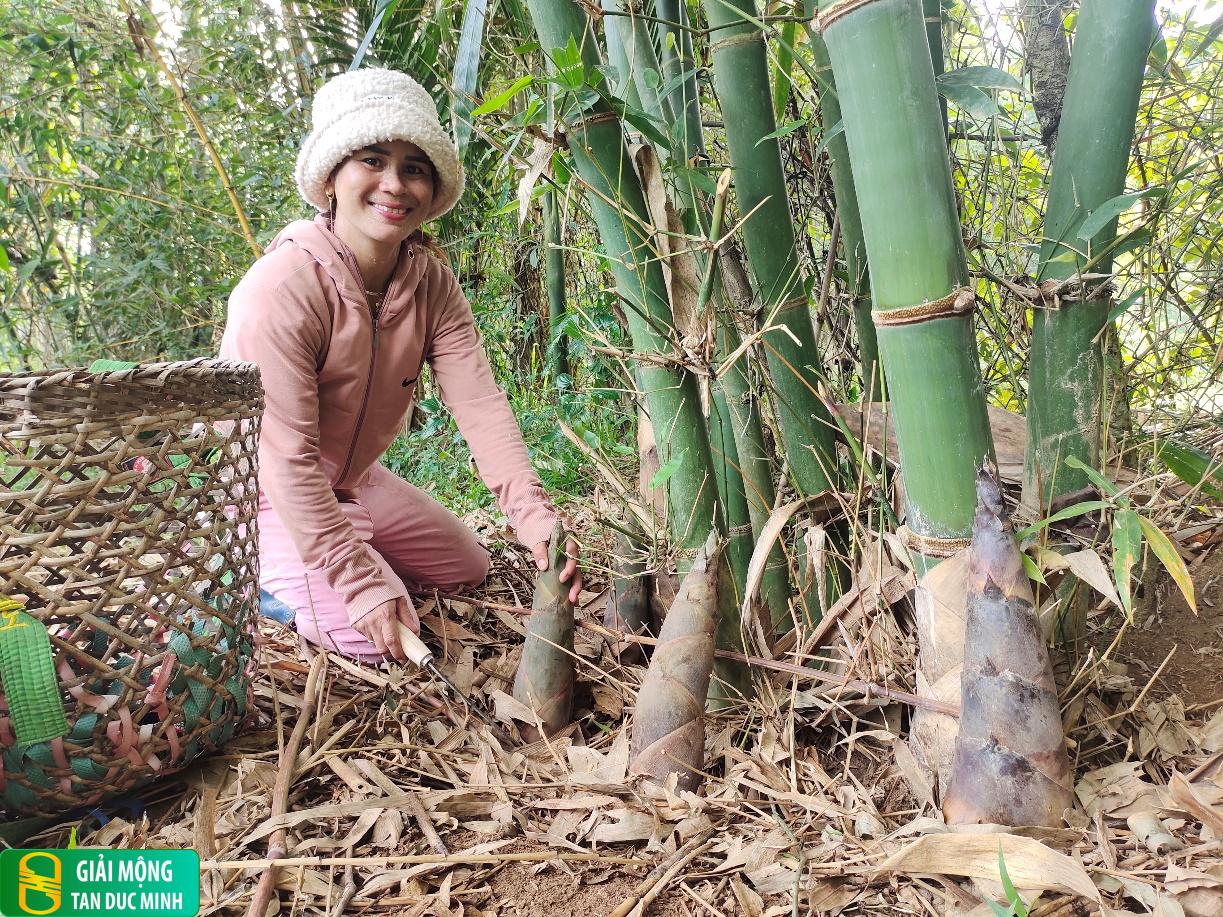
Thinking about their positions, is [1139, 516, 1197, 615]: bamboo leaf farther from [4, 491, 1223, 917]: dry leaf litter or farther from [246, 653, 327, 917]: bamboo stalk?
[246, 653, 327, 917]: bamboo stalk

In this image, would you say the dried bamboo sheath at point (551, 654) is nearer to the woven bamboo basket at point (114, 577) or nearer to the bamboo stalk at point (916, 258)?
the woven bamboo basket at point (114, 577)

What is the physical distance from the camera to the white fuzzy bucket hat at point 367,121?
4.85 ft

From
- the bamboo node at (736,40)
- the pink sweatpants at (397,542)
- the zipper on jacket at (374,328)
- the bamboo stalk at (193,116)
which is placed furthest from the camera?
the bamboo stalk at (193,116)

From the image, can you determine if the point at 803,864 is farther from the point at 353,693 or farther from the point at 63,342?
the point at 63,342

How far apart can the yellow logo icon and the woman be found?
1.76 feet

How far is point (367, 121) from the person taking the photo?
147cm

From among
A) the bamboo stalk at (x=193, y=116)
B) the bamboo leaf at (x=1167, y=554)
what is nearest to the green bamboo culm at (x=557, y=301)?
the bamboo stalk at (x=193, y=116)

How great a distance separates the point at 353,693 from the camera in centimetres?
150

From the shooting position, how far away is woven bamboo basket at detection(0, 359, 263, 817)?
973mm

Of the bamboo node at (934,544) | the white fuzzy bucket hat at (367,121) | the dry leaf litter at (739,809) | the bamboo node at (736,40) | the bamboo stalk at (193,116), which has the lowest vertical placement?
the dry leaf litter at (739,809)

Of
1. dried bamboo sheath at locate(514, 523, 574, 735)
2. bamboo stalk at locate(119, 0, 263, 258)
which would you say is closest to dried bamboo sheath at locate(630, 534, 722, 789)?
dried bamboo sheath at locate(514, 523, 574, 735)

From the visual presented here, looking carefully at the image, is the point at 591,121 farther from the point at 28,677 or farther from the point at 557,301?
the point at 557,301

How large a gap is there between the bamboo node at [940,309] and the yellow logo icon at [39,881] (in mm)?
1218

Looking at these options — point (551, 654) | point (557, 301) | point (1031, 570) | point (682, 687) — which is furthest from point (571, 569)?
point (557, 301)
